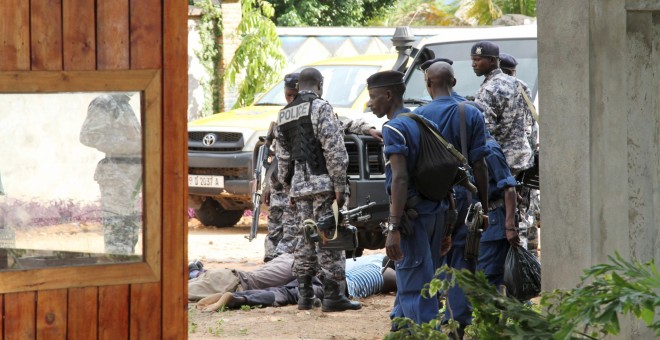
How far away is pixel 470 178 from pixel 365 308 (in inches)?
87.7

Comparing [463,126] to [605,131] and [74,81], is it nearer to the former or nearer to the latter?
[605,131]

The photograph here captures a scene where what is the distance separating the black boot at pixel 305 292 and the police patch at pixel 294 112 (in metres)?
1.28

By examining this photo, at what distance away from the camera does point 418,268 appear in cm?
668

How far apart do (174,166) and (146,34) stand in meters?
0.58

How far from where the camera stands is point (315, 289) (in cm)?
A: 957

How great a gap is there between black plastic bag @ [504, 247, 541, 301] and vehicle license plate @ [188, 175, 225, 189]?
639cm

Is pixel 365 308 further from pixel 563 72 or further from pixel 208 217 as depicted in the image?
pixel 208 217

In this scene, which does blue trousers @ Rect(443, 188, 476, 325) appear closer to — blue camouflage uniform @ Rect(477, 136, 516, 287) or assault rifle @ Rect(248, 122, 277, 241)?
blue camouflage uniform @ Rect(477, 136, 516, 287)

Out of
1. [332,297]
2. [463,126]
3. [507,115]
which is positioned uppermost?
[507,115]

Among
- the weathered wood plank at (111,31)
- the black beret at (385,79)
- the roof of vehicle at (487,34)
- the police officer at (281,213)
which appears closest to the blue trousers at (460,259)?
the black beret at (385,79)

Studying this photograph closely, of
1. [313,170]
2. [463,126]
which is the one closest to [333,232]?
[313,170]

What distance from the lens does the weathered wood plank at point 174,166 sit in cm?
487

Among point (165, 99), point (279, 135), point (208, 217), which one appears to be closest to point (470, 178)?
point (279, 135)

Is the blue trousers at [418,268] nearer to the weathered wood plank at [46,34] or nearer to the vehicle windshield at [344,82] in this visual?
the weathered wood plank at [46,34]
